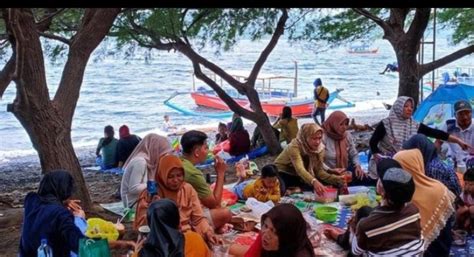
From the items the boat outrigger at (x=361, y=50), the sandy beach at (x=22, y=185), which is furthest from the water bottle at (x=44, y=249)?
the boat outrigger at (x=361, y=50)

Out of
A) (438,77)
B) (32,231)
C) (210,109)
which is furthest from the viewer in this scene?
(438,77)

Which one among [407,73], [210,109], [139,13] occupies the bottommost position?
[210,109]

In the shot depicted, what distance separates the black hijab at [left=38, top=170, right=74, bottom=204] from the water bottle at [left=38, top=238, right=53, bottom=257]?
0.81ft

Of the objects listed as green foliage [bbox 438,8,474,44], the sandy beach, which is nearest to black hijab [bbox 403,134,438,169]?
the sandy beach

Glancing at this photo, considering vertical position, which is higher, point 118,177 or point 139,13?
point 139,13

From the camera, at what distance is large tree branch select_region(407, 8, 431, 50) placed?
900 cm

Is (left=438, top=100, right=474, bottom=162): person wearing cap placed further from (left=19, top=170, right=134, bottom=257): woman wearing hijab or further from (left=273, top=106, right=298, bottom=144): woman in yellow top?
(left=273, top=106, right=298, bottom=144): woman in yellow top

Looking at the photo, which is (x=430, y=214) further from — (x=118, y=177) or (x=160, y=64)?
(x=160, y=64)

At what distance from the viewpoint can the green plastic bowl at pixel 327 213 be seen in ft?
13.5

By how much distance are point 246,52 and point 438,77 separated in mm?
25653

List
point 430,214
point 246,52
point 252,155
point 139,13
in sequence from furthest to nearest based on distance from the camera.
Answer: point 246,52 → point 252,155 → point 139,13 → point 430,214

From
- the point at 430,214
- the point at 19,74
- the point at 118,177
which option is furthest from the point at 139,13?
the point at 430,214

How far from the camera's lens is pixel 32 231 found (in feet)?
10.2

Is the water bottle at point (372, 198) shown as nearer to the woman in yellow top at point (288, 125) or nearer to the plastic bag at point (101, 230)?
the plastic bag at point (101, 230)
